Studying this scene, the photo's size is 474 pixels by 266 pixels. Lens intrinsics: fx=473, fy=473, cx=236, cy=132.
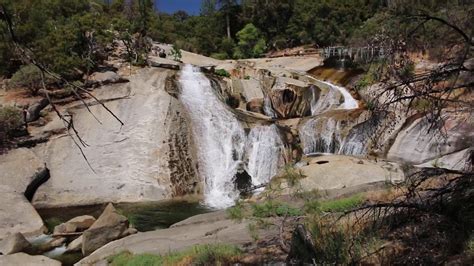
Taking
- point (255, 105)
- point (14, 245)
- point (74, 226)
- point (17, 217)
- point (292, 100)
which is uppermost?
point (292, 100)

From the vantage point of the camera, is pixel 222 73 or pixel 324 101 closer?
pixel 324 101

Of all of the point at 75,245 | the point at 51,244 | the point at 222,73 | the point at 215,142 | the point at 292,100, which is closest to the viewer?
the point at 75,245

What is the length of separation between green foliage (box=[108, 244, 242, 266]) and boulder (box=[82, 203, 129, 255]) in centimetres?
236

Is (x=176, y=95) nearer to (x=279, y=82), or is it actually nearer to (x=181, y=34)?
(x=279, y=82)

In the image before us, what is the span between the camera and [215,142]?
1992cm

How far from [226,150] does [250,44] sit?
2563 cm

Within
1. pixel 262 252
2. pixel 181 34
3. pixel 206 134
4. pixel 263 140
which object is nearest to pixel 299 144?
pixel 263 140

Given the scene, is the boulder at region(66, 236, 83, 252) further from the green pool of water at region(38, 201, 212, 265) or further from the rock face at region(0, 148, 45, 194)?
the rock face at region(0, 148, 45, 194)

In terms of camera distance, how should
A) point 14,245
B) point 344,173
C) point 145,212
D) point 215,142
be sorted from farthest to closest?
point 215,142
point 145,212
point 344,173
point 14,245

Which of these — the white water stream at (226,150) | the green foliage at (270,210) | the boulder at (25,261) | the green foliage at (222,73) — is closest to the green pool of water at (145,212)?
the white water stream at (226,150)

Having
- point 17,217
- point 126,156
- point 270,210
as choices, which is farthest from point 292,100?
point 270,210

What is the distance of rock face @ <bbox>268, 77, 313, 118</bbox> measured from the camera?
24766 mm

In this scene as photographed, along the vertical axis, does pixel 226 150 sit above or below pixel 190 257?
below

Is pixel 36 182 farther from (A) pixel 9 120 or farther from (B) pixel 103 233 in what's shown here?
(B) pixel 103 233
